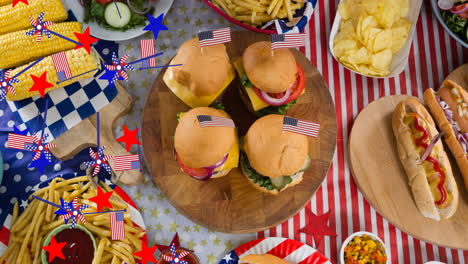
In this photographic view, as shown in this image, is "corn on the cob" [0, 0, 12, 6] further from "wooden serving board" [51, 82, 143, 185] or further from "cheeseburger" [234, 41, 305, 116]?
"cheeseburger" [234, 41, 305, 116]

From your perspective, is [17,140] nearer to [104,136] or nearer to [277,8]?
[104,136]

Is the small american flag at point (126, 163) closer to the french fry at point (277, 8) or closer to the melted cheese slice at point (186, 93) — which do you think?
the melted cheese slice at point (186, 93)

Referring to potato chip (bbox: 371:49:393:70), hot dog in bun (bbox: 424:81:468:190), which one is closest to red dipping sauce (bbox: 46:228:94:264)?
potato chip (bbox: 371:49:393:70)

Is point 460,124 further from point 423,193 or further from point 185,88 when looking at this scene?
point 185,88

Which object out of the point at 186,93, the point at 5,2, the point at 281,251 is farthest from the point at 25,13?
the point at 281,251

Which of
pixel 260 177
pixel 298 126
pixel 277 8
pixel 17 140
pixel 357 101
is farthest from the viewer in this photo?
pixel 357 101

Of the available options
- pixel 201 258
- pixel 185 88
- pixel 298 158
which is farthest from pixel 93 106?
pixel 298 158
